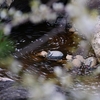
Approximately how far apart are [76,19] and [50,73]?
6.29 feet

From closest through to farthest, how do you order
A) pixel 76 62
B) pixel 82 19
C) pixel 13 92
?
pixel 82 19 < pixel 13 92 < pixel 76 62

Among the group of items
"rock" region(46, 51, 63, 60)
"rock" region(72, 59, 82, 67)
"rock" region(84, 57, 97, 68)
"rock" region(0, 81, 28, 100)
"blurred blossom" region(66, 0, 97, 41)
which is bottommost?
"blurred blossom" region(66, 0, 97, 41)

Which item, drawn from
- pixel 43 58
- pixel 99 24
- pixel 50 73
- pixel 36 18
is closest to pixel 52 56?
pixel 43 58

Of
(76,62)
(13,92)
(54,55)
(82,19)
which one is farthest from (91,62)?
(82,19)

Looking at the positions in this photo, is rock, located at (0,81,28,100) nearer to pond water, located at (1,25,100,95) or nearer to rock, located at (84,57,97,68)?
pond water, located at (1,25,100,95)

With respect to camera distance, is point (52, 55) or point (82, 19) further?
point (52, 55)

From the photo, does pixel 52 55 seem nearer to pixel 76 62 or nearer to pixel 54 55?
pixel 54 55

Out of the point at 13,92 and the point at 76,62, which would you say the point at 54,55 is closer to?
the point at 76,62

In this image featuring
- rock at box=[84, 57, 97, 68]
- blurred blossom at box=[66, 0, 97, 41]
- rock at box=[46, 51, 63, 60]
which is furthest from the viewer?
rock at box=[46, 51, 63, 60]

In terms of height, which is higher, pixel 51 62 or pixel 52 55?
pixel 52 55

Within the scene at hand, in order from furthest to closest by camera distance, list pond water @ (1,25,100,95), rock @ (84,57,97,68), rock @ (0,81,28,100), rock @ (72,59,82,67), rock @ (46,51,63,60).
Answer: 1. rock @ (46,51,63,60)
2. rock @ (84,57,97,68)
3. rock @ (72,59,82,67)
4. pond water @ (1,25,100,95)
5. rock @ (0,81,28,100)

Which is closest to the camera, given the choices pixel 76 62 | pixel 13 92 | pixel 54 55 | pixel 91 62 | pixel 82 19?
pixel 82 19

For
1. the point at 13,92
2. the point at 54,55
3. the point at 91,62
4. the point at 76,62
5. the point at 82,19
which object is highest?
the point at 54,55

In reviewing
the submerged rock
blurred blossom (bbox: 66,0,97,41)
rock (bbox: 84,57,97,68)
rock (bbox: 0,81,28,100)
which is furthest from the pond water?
blurred blossom (bbox: 66,0,97,41)
